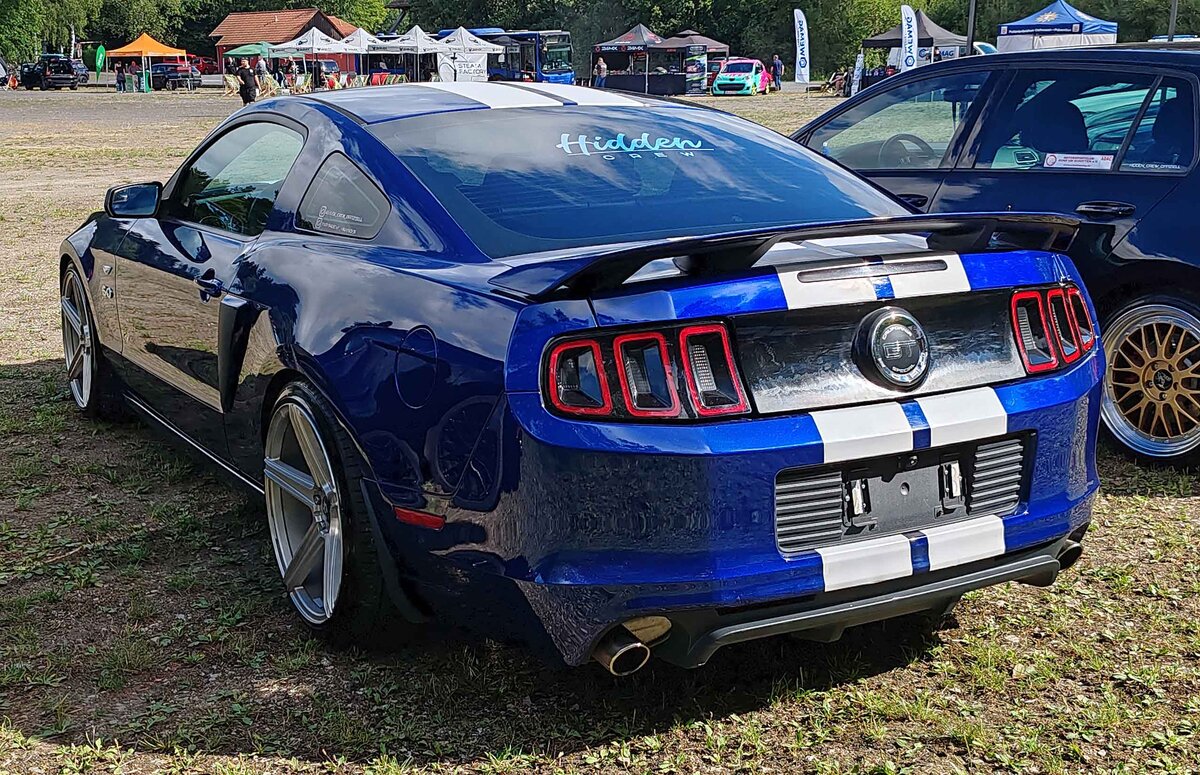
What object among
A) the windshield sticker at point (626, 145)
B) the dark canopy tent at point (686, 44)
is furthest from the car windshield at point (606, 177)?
the dark canopy tent at point (686, 44)

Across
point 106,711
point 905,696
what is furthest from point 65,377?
point 905,696

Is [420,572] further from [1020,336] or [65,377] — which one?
[65,377]

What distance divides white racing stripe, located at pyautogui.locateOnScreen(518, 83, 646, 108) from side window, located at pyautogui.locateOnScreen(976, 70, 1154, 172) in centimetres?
198

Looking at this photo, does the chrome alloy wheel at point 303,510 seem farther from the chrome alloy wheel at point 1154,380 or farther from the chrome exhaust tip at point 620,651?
the chrome alloy wheel at point 1154,380

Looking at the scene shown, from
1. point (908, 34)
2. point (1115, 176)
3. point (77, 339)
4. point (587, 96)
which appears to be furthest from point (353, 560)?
point (908, 34)

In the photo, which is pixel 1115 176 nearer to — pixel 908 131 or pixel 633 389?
pixel 908 131

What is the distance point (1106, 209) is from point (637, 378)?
3.11 metres

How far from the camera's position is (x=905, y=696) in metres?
3.24

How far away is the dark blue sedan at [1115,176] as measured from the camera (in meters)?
4.98

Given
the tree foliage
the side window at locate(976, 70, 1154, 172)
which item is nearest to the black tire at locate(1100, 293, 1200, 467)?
the side window at locate(976, 70, 1154, 172)

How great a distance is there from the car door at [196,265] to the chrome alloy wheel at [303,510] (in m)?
0.46

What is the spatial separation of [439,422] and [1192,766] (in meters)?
1.81

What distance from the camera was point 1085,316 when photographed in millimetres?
3293

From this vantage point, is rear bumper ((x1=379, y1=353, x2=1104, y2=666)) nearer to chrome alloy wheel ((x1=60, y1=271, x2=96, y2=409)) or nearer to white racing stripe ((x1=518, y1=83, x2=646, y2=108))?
white racing stripe ((x1=518, y1=83, x2=646, y2=108))
